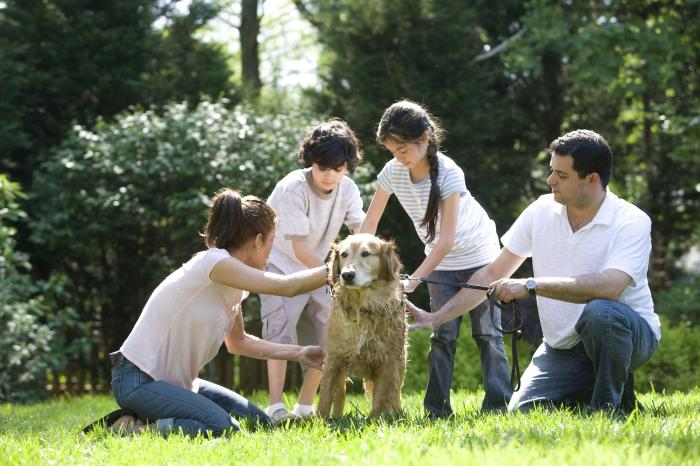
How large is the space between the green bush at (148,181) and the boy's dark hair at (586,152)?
5298 millimetres

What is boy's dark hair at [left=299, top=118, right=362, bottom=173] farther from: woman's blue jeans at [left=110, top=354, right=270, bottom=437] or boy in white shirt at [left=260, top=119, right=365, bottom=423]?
woman's blue jeans at [left=110, top=354, right=270, bottom=437]

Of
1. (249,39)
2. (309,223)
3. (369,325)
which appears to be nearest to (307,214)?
(309,223)

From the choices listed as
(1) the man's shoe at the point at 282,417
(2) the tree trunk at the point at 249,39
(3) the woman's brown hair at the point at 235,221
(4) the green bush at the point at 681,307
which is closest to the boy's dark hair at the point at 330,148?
(3) the woman's brown hair at the point at 235,221

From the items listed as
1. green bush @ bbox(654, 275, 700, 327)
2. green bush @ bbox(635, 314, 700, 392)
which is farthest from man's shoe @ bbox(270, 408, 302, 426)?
green bush @ bbox(654, 275, 700, 327)

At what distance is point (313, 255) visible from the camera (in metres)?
5.80

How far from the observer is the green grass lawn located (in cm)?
337

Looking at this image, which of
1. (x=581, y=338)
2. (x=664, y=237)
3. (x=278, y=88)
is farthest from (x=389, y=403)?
(x=278, y=88)

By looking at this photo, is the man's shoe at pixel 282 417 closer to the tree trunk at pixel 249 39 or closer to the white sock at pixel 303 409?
the white sock at pixel 303 409

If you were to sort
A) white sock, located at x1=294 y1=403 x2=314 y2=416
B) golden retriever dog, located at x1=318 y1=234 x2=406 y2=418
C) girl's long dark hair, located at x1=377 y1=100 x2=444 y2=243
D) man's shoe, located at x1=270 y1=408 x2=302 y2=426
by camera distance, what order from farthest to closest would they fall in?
white sock, located at x1=294 y1=403 x2=314 y2=416 → girl's long dark hair, located at x1=377 y1=100 x2=444 y2=243 → man's shoe, located at x1=270 y1=408 x2=302 y2=426 → golden retriever dog, located at x1=318 y1=234 x2=406 y2=418

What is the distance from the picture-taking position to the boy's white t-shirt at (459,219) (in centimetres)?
557

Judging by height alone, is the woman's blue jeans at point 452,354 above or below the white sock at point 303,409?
above

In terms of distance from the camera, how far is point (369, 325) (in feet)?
16.3

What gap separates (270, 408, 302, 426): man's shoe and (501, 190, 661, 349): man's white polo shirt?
5.00ft

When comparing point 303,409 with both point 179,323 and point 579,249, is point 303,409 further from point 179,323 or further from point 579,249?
point 579,249
